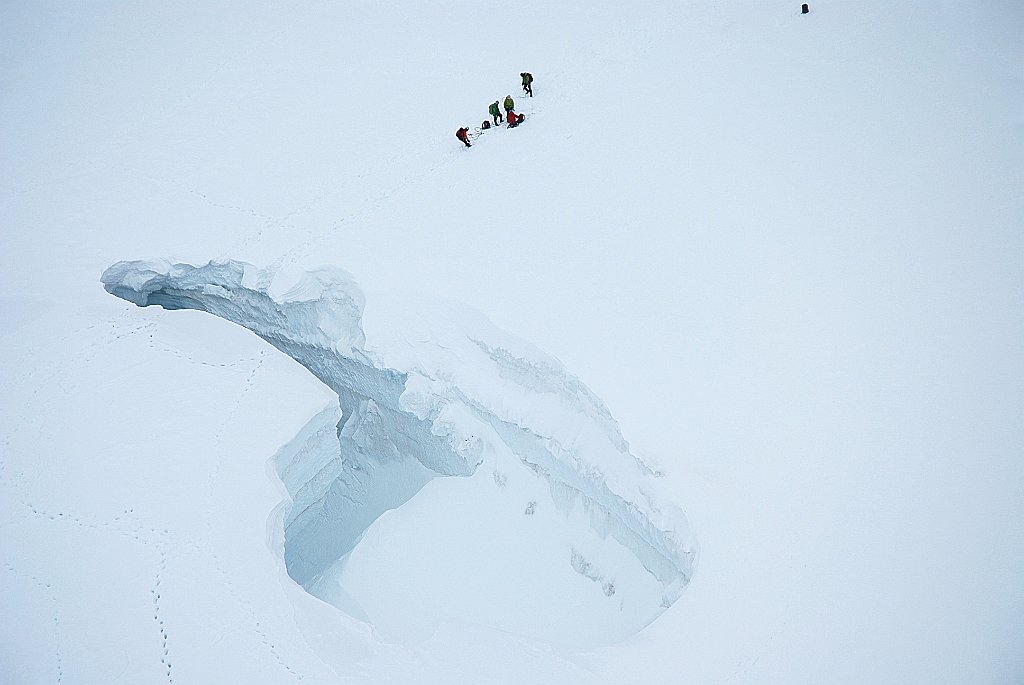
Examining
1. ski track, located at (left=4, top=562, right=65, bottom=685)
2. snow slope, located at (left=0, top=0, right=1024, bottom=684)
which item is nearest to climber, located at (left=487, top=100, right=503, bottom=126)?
snow slope, located at (left=0, top=0, right=1024, bottom=684)

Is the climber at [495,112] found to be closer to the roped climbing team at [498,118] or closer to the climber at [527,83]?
the roped climbing team at [498,118]

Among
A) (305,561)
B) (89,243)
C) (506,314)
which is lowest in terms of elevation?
(305,561)

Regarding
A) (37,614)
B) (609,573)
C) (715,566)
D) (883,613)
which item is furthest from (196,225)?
(883,613)

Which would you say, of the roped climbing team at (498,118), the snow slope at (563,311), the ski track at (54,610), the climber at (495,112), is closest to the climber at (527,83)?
the snow slope at (563,311)

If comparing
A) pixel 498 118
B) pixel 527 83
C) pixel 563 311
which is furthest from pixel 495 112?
pixel 563 311

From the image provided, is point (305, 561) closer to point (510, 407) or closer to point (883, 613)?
point (510, 407)

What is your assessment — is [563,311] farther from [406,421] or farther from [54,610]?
[54,610]

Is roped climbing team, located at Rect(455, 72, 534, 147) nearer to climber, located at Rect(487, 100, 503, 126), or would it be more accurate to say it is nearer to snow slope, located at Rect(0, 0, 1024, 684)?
climber, located at Rect(487, 100, 503, 126)
